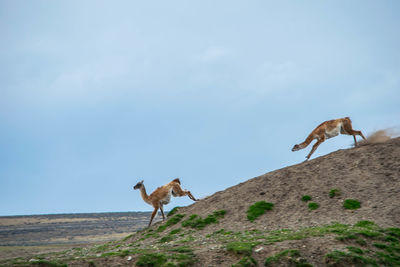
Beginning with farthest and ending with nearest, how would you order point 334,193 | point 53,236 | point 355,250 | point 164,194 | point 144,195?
point 53,236, point 144,195, point 164,194, point 334,193, point 355,250

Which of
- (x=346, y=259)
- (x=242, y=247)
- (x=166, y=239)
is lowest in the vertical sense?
(x=346, y=259)

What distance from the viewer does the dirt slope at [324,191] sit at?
21.8 meters

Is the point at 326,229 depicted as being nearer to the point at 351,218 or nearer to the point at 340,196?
the point at 351,218

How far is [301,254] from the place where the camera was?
52.5 feet

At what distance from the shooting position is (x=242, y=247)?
55.3 ft

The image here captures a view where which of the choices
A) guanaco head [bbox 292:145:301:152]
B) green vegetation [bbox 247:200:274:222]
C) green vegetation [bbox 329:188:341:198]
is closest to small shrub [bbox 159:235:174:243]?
green vegetation [bbox 247:200:274:222]

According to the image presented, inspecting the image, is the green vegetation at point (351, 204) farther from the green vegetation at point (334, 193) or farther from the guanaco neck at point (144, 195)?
the guanaco neck at point (144, 195)

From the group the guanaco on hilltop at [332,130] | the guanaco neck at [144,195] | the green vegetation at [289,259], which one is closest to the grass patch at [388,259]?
the green vegetation at [289,259]

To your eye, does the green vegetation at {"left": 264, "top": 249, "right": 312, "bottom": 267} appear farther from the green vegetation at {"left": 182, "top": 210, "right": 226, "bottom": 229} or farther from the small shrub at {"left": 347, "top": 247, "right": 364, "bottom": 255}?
the green vegetation at {"left": 182, "top": 210, "right": 226, "bottom": 229}

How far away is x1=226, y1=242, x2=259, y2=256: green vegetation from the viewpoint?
1655cm

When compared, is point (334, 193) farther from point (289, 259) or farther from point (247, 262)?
point (247, 262)

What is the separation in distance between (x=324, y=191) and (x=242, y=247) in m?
9.42

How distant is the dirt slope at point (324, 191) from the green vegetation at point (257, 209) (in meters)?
0.34

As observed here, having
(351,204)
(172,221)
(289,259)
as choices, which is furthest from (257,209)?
(289,259)
